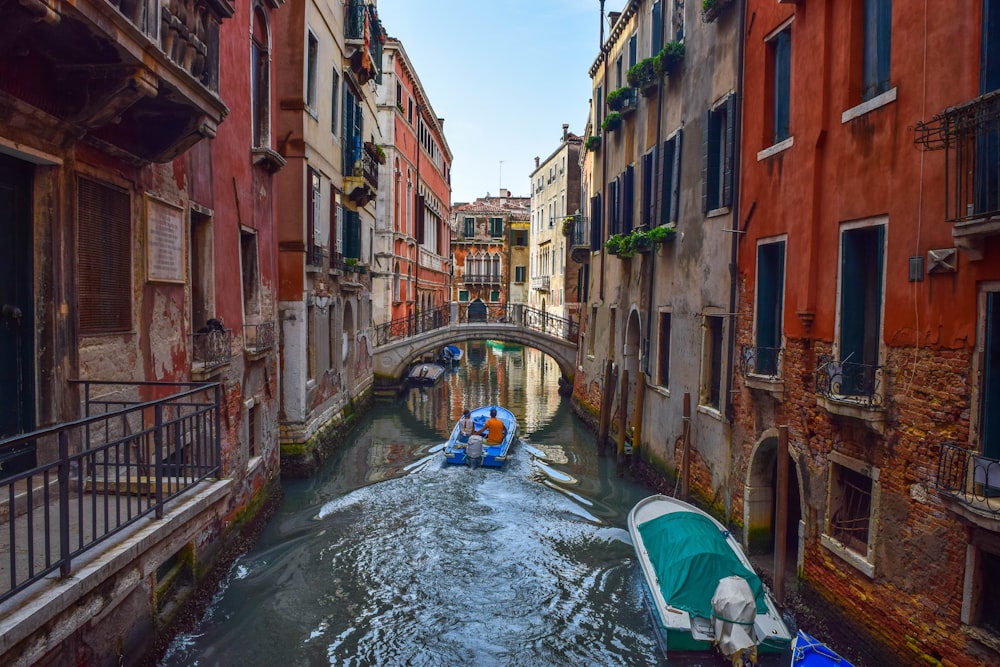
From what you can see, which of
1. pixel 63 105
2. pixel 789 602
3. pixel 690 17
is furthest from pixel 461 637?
pixel 690 17

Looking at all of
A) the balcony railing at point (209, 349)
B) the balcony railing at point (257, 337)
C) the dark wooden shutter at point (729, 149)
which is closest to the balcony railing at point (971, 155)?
the dark wooden shutter at point (729, 149)

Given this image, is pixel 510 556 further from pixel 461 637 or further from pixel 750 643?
pixel 750 643

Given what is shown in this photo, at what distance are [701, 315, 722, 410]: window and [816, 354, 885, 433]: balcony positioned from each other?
3238mm

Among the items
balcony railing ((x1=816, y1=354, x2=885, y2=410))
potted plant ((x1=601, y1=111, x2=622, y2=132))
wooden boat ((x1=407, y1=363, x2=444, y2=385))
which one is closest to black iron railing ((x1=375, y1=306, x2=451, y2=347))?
wooden boat ((x1=407, y1=363, x2=444, y2=385))

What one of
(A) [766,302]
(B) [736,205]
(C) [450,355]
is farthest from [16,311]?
(C) [450,355]

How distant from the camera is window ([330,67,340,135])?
15.0 metres

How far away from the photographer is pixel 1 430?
15.6 ft

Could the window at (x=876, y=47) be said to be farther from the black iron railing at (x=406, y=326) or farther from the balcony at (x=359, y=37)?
the black iron railing at (x=406, y=326)

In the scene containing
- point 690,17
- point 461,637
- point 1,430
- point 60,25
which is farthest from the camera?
point 690,17

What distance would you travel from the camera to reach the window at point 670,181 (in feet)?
39.8

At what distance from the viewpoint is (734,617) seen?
6609mm

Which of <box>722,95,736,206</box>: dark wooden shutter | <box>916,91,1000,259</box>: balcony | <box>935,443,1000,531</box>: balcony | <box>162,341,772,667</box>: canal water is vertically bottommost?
<box>162,341,772,667</box>: canal water

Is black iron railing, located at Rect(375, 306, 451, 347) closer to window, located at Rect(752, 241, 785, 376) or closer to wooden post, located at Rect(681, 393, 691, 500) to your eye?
wooden post, located at Rect(681, 393, 691, 500)

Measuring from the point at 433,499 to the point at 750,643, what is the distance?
21.5ft
